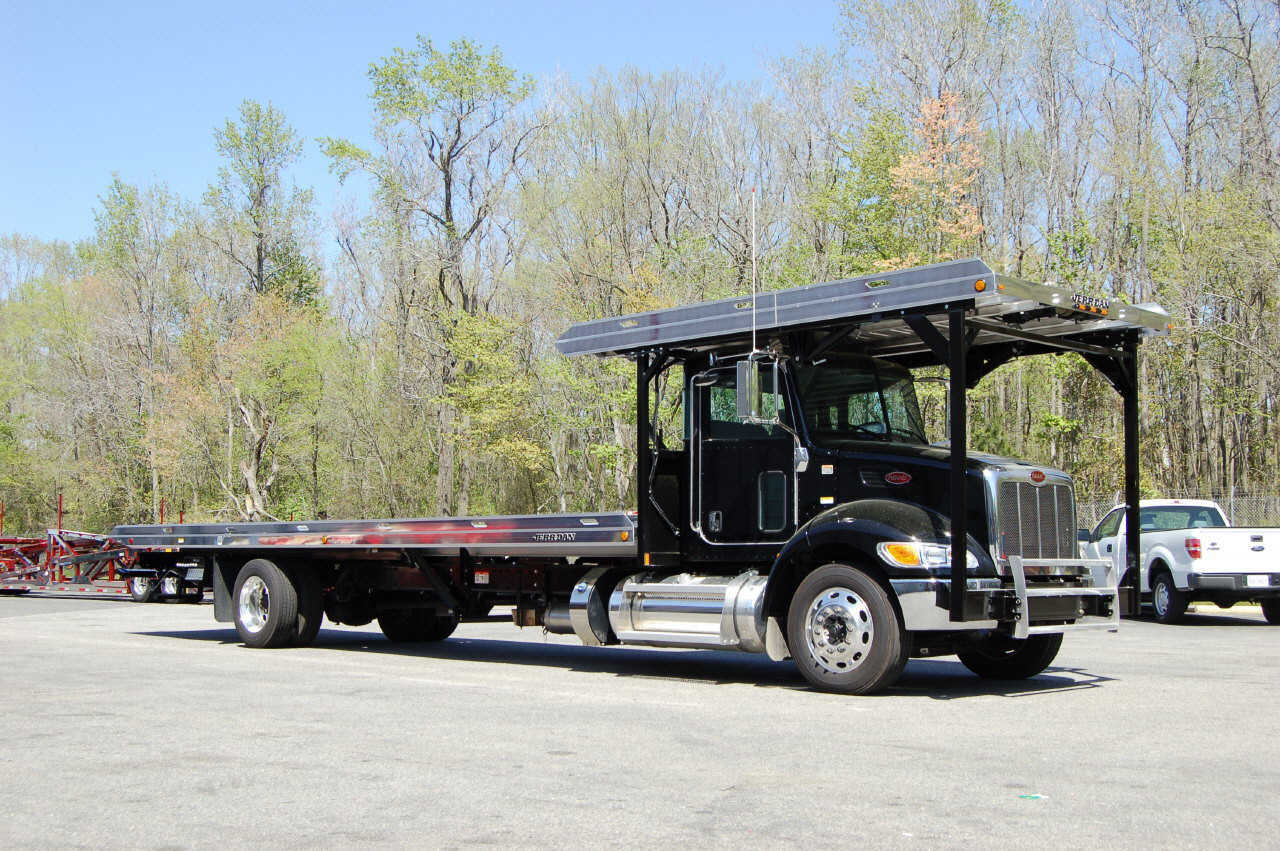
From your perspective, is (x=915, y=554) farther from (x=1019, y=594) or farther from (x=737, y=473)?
(x=737, y=473)

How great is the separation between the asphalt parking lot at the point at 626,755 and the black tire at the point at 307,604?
1.62 meters

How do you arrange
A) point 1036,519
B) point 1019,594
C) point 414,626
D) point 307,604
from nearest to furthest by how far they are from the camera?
1. point 1019,594
2. point 1036,519
3. point 307,604
4. point 414,626

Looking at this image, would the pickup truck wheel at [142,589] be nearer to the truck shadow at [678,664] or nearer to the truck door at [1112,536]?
the truck shadow at [678,664]

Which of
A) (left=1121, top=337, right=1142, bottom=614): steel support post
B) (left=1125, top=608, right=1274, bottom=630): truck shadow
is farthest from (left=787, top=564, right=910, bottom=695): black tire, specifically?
(left=1125, top=608, right=1274, bottom=630): truck shadow

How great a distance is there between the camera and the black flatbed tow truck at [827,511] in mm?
9172

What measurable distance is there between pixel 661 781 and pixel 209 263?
48.2 metres

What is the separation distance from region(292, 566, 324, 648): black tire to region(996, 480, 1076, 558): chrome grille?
8003mm

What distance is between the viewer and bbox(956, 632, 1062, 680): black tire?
10508mm

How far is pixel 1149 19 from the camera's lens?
37.7m

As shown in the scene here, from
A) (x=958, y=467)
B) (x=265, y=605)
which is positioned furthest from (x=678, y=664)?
(x=265, y=605)

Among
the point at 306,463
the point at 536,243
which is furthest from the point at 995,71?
the point at 306,463

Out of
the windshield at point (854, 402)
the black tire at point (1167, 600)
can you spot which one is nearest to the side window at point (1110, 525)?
the black tire at point (1167, 600)

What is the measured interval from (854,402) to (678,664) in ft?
11.6

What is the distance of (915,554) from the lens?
29.5ft
